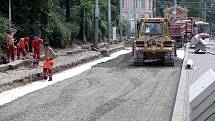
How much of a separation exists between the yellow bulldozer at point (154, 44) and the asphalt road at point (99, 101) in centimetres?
677

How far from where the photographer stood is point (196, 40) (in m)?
43.9

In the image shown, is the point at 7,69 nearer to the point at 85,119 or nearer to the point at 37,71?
the point at 37,71

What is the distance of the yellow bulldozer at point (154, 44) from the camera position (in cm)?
2734

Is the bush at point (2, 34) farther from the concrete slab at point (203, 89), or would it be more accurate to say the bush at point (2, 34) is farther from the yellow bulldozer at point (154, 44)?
the concrete slab at point (203, 89)

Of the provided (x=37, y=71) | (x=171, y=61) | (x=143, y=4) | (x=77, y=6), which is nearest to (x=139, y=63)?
(x=171, y=61)

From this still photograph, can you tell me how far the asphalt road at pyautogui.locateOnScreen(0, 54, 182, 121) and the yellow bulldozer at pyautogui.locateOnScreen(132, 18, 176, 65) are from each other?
6767 millimetres

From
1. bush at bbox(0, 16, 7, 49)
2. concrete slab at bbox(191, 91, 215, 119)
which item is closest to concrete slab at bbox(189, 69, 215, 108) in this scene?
concrete slab at bbox(191, 91, 215, 119)

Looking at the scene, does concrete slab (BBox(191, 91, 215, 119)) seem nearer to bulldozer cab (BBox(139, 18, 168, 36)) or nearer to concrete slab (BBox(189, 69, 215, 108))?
concrete slab (BBox(189, 69, 215, 108))

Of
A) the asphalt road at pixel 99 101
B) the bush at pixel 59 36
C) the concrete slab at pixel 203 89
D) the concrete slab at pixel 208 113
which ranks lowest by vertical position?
the asphalt road at pixel 99 101

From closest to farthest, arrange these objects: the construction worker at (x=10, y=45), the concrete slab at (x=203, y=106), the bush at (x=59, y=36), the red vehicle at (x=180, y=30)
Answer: the concrete slab at (x=203, y=106) → the construction worker at (x=10, y=45) → the bush at (x=59, y=36) → the red vehicle at (x=180, y=30)

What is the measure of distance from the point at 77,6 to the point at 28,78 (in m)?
30.5

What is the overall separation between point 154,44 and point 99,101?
1388cm

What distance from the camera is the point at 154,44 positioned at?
2748 centimetres

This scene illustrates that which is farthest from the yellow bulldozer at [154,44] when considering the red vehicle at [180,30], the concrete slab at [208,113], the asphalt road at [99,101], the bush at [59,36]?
the concrete slab at [208,113]
